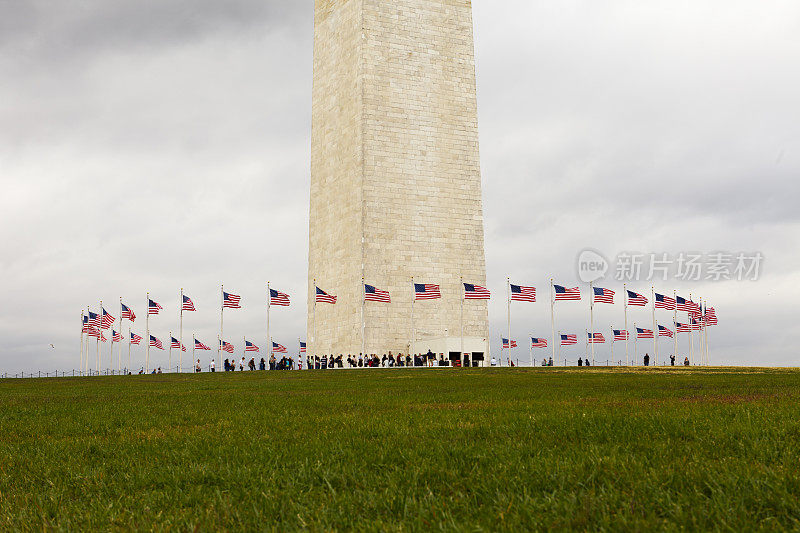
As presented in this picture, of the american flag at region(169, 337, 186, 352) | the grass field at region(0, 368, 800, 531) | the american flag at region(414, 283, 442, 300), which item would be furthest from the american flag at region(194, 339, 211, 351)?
the grass field at region(0, 368, 800, 531)

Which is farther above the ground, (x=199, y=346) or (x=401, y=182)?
(x=401, y=182)

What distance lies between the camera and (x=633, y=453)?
661 cm

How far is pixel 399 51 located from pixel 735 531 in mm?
64693

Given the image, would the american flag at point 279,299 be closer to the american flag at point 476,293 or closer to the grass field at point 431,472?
the american flag at point 476,293

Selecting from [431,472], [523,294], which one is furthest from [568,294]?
[431,472]

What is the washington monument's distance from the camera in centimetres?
6247

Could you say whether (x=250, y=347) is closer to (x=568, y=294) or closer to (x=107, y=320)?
(x=107, y=320)

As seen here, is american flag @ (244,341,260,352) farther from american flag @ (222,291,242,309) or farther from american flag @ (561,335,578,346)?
american flag @ (561,335,578,346)

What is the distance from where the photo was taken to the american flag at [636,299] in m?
53.2

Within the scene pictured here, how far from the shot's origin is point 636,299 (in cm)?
5325

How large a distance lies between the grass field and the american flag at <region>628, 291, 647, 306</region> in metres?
44.0

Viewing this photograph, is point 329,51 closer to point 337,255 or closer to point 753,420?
point 337,255

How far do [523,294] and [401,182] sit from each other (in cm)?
1775

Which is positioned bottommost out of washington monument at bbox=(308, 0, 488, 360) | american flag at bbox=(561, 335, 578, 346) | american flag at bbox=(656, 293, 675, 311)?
american flag at bbox=(561, 335, 578, 346)
